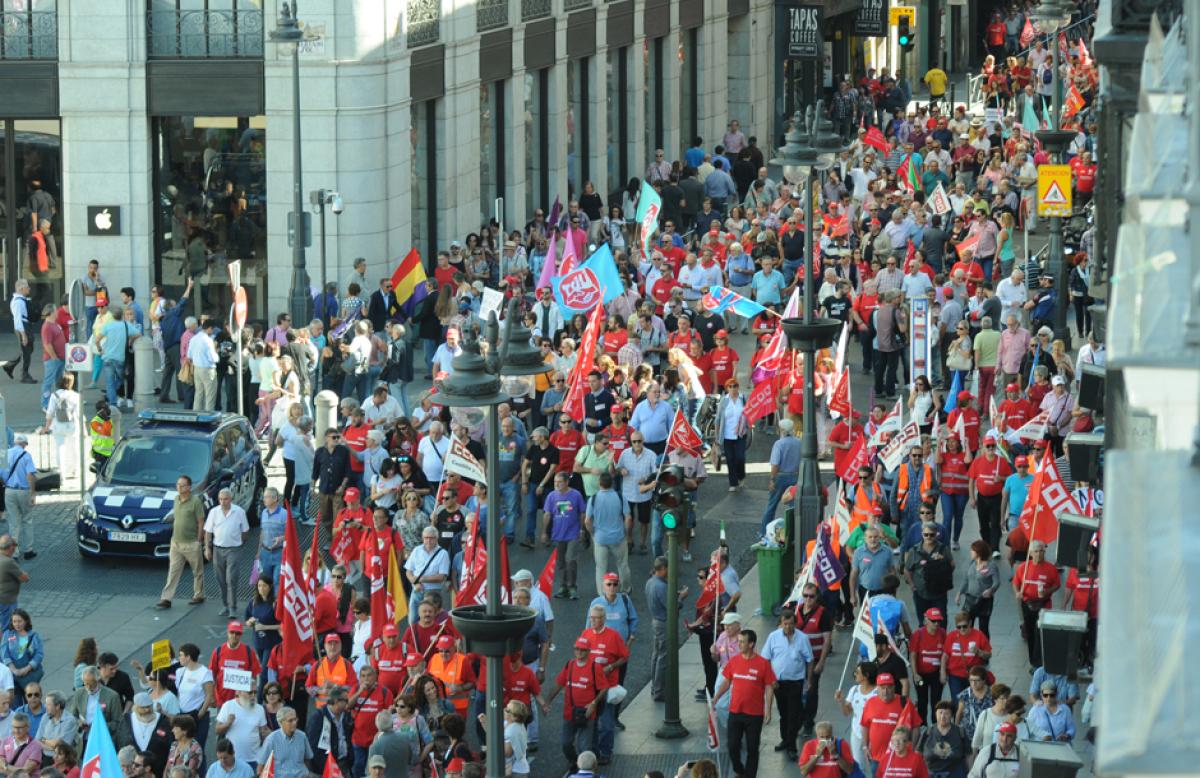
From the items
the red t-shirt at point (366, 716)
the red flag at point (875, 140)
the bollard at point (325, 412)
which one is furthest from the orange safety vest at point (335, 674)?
the red flag at point (875, 140)

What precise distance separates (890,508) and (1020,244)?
24071mm

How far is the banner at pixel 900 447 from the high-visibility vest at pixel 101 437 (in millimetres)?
9665

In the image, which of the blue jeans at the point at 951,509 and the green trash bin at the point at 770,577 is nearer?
the green trash bin at the point at 770,577

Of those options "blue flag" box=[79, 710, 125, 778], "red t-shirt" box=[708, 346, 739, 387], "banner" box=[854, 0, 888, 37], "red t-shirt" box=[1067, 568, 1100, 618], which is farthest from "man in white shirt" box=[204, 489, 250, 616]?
"banner" box=[854, 0, 888, 37]

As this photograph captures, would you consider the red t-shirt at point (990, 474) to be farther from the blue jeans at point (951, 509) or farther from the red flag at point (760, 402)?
the red flag at point (760, 402)

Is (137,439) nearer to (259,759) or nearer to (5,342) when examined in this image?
(259,759)

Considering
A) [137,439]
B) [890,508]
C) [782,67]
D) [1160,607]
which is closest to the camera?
[1160,607]

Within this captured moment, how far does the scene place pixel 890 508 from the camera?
23828 mm

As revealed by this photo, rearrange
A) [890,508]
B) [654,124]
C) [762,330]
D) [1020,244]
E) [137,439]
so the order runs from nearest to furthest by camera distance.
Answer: [890,508] → [137,439] → [762,330] → [1020,244] → [654,124]

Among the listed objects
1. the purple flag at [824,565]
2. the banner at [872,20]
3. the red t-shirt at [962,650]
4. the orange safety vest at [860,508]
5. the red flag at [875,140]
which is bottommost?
the red t-shirt at [962,650]

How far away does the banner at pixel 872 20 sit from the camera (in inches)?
2680

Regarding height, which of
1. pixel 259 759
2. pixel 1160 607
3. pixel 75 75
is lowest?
pixel 259 759

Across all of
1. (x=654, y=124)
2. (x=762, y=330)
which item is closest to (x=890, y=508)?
(x=762, y=330)

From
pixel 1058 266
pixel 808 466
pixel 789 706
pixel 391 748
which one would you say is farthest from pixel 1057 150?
pixel 391 748
